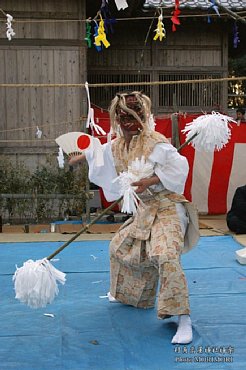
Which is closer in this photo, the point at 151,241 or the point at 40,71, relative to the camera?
the point at 151,241

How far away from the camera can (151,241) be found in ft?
9.61

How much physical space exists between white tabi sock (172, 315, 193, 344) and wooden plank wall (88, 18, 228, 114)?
6.04 meters

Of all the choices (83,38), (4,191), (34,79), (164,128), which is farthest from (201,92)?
(4,191)

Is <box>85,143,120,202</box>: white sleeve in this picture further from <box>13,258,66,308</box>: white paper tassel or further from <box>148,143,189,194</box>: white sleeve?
<box>13,258,66,308</box>: white paper tassel

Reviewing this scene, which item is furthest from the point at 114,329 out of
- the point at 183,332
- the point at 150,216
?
the point at 150,216

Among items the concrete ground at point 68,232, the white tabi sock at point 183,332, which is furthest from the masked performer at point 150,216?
the concrete ground at point 68,232

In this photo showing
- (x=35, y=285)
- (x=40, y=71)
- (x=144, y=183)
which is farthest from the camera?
(x=40, y=71)

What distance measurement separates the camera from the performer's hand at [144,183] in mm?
2842

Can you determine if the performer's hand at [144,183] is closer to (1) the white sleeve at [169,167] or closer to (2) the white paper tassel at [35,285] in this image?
(1) the white sleeve at [169,167]

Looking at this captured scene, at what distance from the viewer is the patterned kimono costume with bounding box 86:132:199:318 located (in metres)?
2.77

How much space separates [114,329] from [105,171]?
3.04ft

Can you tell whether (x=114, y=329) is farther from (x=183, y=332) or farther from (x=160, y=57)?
Answer: (x=160, y=57)

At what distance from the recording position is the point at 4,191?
22.8 ft

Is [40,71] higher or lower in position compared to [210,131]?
higher
